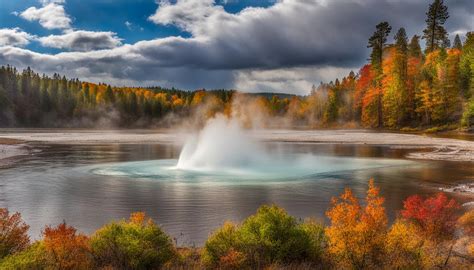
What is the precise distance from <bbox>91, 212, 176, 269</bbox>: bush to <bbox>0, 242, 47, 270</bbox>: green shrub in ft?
4.31

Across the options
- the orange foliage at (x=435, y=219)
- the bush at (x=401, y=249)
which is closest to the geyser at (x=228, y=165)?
the orange foliage at (x=435, y=219)

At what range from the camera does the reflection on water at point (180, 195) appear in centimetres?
1884

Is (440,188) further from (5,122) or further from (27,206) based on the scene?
(5,122)

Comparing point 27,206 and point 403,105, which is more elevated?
point 403,105

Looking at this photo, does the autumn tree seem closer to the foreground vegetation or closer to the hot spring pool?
the foreground vegetation

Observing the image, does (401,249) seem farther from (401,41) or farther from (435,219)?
(401,41)

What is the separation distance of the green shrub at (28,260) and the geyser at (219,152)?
25883 millimetres

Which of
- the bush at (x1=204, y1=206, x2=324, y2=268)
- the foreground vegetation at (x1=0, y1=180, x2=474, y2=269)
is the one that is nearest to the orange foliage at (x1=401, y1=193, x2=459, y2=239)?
the foreground vegetation at (x1=0, y1=180, x2=474, y2=269)

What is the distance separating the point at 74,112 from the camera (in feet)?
634

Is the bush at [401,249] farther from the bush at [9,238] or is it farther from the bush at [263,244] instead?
the bush at [9,238]

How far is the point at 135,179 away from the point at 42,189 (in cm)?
618

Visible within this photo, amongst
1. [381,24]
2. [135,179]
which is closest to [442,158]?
[135,179]

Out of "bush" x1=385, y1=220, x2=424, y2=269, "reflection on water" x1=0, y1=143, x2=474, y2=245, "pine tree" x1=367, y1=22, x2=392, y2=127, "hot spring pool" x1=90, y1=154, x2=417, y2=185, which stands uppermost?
"pine tree" x1=367, y1=22, x2=392, y2=127

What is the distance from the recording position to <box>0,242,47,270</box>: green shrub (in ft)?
31.6
